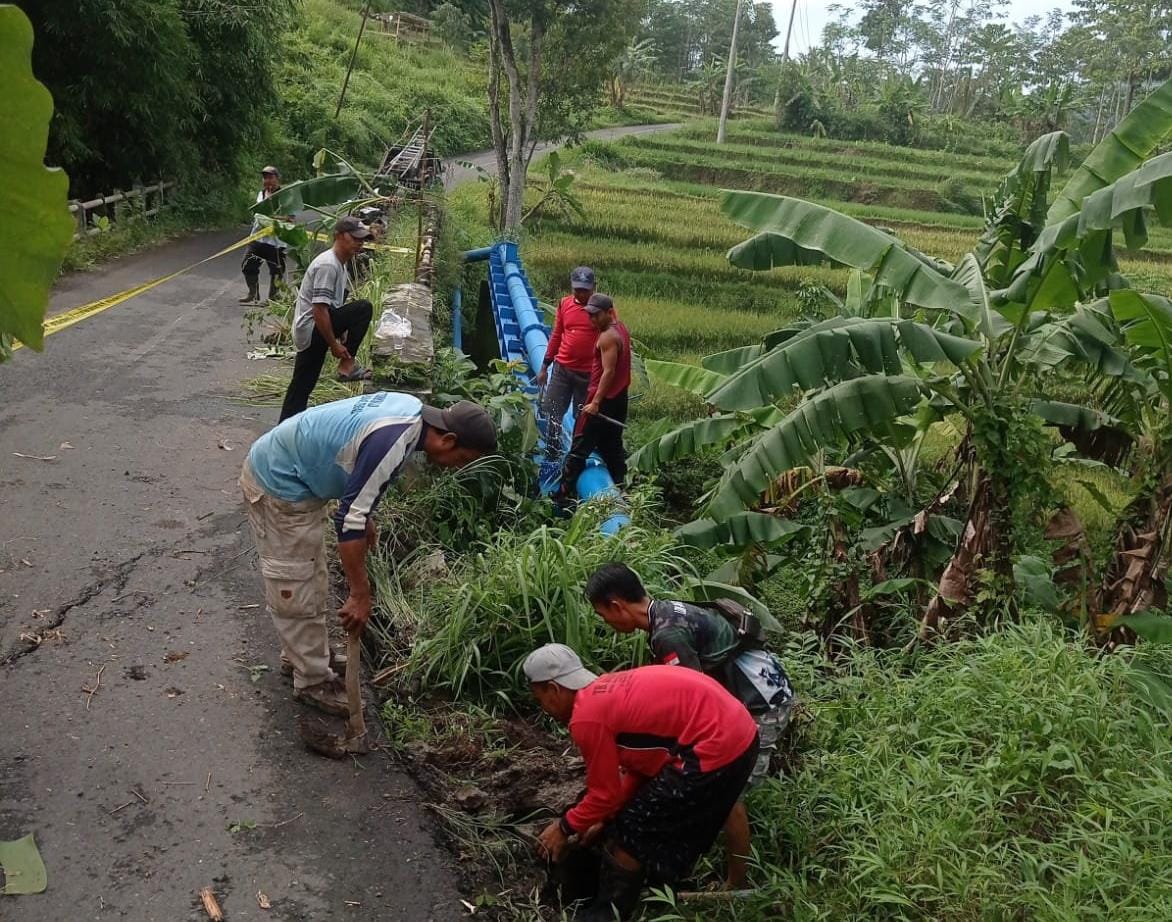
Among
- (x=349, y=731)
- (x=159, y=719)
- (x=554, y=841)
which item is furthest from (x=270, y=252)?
(x=554, y=841)

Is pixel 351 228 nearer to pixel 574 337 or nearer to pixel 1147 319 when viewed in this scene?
pixel 574 337

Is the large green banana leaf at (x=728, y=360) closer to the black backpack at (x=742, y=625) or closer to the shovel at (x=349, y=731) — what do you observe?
the black backpack at (x=742, y=625)

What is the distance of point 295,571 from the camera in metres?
4.47

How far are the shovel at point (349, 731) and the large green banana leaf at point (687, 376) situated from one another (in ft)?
12.7

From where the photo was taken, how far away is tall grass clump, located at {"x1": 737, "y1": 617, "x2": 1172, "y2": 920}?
336 centimetres

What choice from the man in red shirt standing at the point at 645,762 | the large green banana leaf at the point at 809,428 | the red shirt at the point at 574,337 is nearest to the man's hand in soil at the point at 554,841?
the man in red shirt standing at the point at 645,762

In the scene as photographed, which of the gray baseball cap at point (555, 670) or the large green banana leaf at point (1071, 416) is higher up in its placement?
the large green banana leaf at point (1071, 416)

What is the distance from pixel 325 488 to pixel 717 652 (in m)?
1.66

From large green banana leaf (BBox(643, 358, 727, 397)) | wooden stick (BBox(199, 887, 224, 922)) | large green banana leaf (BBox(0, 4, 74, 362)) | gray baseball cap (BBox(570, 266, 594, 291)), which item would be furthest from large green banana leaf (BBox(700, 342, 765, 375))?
large green banana leaf (BBox(0, 4, 74, 362))

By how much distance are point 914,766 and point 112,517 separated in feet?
14.2

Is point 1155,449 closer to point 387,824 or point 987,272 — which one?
point 987,272

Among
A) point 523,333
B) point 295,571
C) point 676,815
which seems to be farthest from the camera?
point 523,333

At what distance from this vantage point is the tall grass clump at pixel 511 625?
Answer: 5.05 metres

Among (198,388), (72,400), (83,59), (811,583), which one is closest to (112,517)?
(72,400)
